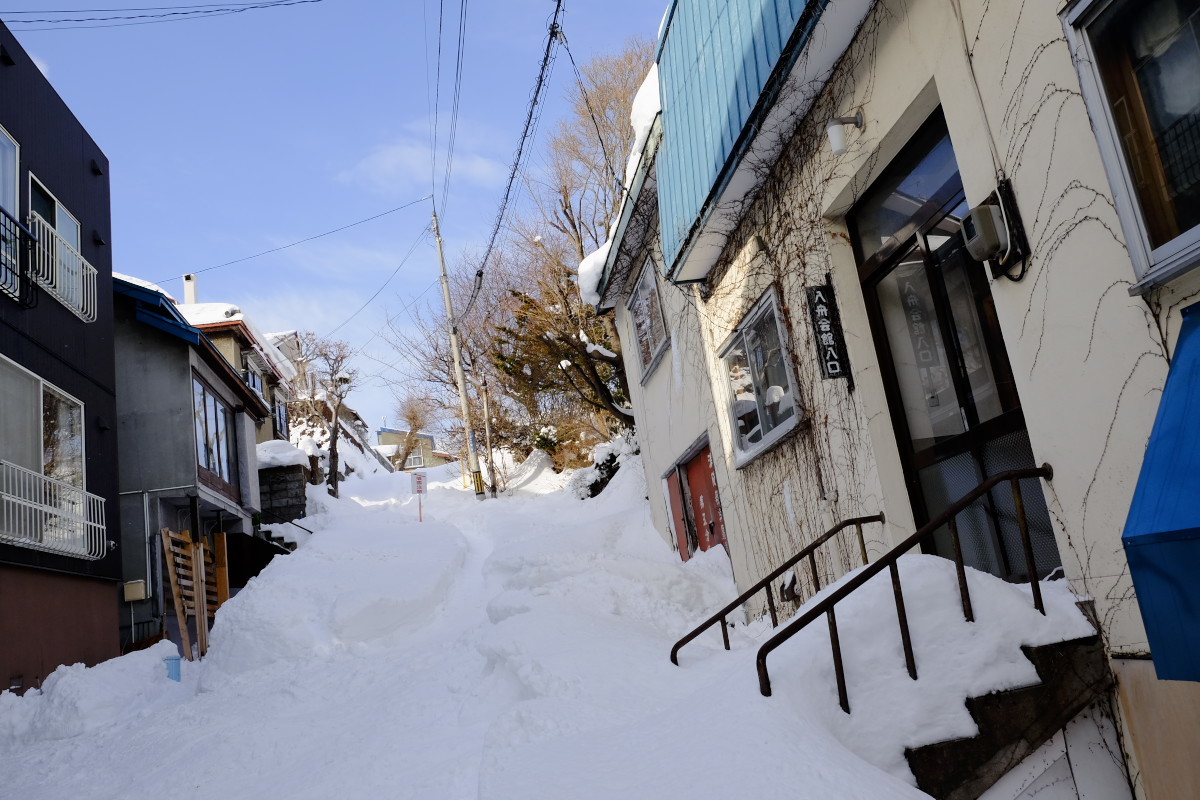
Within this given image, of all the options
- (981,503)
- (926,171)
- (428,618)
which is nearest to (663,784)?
(981,503)

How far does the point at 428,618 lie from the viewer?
13.5 m

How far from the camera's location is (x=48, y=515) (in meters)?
10.5

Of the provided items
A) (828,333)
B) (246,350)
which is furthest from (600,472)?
(828,333)

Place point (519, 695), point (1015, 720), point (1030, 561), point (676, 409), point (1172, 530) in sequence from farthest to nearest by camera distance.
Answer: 1. point (676, 409)
2. point (519, 695)
3. point (1030, 561)
4. point (1015, 720)
5. point (1172, 530)

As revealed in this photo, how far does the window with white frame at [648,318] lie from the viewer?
11966mm

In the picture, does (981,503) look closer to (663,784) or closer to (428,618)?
(663,784)

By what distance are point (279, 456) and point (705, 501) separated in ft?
52.3

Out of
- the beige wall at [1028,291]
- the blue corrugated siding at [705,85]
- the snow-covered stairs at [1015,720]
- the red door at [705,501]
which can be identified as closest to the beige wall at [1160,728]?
the beige wall at [1028,291]

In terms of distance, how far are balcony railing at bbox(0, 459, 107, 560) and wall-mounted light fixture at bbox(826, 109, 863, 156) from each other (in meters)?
8.86

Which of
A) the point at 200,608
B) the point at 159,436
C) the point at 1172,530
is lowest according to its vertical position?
the point at 1172,530

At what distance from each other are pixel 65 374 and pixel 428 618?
5978 millimetres

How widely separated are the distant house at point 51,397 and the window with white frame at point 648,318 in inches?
298

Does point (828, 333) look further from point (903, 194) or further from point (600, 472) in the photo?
point (600, 472)

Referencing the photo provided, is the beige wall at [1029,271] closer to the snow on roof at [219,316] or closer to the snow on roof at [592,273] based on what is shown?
the snow on roof at [592,273]
